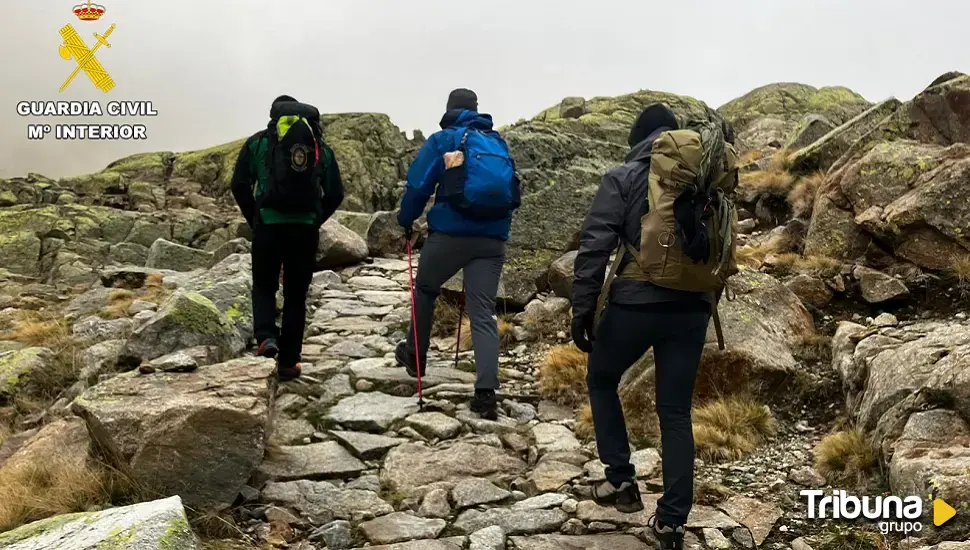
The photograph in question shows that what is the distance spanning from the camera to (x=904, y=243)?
8625mm

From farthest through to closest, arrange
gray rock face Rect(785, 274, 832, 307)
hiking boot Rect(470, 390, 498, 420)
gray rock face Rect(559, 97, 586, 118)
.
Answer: gray rock face Rect(559, 97, 586, 118)
gray rock face Rect(785, 274, 832, 307)
hiking boot Rect(470, 390, 498, 420)

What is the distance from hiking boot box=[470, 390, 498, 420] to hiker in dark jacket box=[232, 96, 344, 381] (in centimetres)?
220

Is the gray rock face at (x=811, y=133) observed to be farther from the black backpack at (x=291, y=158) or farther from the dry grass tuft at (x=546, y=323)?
A: the black backpack at (x=291, y=158)

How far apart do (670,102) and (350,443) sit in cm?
2656

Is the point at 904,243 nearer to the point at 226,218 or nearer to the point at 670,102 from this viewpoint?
the point at 670,102

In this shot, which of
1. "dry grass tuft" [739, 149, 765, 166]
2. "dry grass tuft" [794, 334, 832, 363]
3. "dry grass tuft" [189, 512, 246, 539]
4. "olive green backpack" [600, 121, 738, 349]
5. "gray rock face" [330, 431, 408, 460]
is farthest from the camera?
"dry grass tuft" [739, 149, 765, 166]

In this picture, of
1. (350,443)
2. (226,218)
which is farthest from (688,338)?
(226,218)

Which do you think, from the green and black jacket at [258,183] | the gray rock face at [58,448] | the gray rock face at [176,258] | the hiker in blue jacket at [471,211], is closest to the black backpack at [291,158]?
the green and black jacket at [258,183]

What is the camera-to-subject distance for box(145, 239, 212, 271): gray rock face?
1911 centimetres

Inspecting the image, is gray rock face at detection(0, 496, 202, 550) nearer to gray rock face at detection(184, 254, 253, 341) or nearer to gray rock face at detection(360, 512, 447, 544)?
gray rock face at detection(360, 512, 447, 544)

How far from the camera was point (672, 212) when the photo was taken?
4.05 meters

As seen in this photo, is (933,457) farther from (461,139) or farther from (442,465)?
(461,139)

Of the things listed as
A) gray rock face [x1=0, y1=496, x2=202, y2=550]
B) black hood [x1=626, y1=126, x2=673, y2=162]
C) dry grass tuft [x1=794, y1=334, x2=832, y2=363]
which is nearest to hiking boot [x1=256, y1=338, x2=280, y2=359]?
gray rock face [x1=0, y1=496, x2=202, y2=550]

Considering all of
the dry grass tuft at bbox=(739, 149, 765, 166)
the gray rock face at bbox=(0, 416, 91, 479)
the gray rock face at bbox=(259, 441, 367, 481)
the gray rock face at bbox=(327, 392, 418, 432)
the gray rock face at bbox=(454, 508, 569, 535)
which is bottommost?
the gray rock face at bbox=(454, 508, 569, 535)
